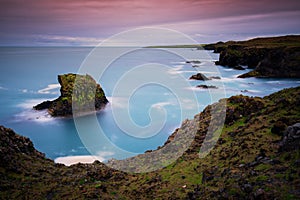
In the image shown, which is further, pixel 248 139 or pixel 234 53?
pixel 234 53

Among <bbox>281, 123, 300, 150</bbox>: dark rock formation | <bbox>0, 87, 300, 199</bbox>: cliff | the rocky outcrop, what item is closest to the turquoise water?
the rocky outcrop

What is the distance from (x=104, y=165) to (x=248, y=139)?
38.1 feet

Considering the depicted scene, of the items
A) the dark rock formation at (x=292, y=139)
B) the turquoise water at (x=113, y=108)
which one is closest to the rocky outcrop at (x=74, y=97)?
the turquoise water at (x=113, y=108)

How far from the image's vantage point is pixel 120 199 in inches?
587

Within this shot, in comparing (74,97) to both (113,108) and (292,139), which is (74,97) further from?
(292,139)

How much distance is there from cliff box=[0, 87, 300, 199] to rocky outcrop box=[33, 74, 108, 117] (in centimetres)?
1940

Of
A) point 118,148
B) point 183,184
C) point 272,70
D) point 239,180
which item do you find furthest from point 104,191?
point 272,70

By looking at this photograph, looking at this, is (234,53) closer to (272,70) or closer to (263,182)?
(272,70)

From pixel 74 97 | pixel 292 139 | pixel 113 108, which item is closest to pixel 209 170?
pixel 292 139

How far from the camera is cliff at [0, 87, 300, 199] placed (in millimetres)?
11578

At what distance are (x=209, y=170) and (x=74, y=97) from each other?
30.8m

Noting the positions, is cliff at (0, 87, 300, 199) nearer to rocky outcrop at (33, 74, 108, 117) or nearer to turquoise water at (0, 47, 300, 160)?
turquoise water at (0, 47, 300, 160)

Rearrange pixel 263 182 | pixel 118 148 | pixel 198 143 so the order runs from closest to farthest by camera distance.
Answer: pixel 263 182 → pixel 198 143 → pixel 118 148


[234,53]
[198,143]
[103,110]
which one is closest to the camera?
[198,143]
